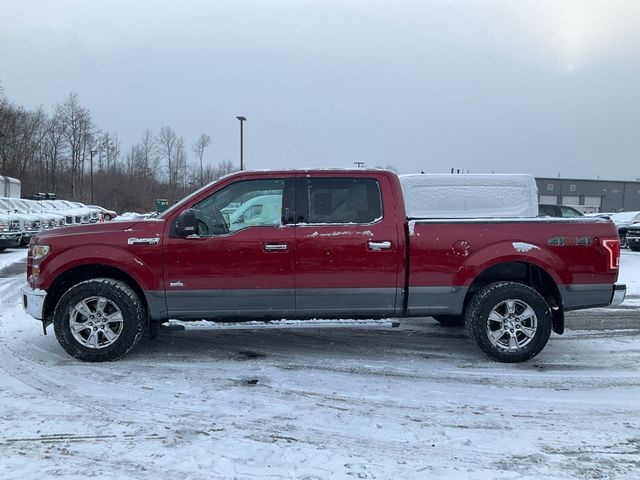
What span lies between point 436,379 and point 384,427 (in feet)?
4.04

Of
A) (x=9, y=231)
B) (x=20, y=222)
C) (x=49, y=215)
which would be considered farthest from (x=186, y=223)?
(x=49, y=215)

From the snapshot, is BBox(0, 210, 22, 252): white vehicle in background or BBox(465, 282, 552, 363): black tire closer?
BBox(465, 282, 552, 363): black tire

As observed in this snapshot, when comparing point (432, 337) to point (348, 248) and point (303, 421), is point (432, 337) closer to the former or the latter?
point (348, 248)

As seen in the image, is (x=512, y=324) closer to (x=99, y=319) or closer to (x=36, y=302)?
(x=99, y=319)

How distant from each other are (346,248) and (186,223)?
160 centimetres

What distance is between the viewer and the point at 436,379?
4859 mm

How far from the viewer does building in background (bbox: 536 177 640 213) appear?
80125mm

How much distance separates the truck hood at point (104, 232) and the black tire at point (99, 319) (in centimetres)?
43

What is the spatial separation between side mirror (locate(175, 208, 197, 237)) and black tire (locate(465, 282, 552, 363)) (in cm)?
295

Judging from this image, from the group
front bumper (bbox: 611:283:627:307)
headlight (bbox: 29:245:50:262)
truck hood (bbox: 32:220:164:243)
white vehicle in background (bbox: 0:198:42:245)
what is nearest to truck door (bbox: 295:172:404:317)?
truck hood (bbox: 32:220:164:243)

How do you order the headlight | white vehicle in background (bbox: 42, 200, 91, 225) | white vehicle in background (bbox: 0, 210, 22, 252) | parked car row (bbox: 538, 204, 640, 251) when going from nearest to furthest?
the headlight → white vehicle in background (bbox: 0, 210, 22, 252) → parked car row (bbox: 538, 204, 640, 251) → white vehicle in background (bbox: 42, 200, 91, 225)

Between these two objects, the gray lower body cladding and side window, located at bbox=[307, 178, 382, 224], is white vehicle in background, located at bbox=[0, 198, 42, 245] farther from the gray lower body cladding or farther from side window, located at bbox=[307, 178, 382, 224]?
side window, located at bbox=[307, 178, 382, 224]

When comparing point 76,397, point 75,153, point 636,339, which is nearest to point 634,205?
point 75,153

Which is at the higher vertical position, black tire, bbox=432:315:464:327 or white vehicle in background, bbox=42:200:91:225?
white vehicle in background, bbox=42:200:91:225
